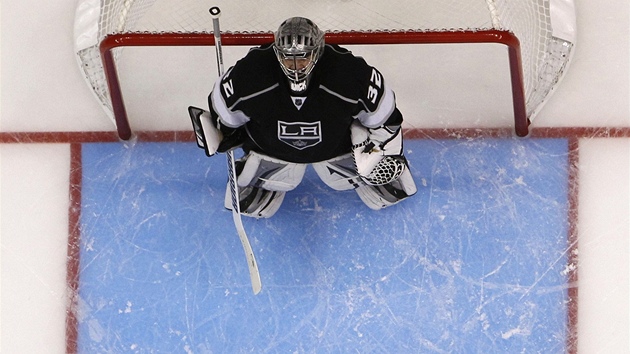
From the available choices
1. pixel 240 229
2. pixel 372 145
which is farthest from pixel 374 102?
pixel 240 229

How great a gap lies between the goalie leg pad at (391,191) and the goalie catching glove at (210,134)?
733 millimetres

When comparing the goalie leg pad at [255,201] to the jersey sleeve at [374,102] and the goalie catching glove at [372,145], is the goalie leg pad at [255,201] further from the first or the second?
the jersey sleeve at [374,102]

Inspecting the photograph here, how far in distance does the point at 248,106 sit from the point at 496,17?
1.46 m

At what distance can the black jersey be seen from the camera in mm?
2898

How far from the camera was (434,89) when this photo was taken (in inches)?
151

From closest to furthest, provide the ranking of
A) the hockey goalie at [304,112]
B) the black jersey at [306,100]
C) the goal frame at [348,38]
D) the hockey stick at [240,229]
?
the hockey goalie at [304,112], the black jersey at [306,100], the goal frame at [348,38], the hockey stick at [240,229]

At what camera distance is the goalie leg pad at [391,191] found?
356 centimetres

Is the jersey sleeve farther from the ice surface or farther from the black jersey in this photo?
the ice surface

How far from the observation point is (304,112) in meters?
2.94

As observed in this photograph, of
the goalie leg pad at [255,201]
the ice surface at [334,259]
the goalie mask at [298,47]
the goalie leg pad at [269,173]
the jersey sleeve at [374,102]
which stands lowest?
the ice surface at [334,259]

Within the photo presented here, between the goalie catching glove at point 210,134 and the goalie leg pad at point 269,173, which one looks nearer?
the goalie catching glove at point 210,134

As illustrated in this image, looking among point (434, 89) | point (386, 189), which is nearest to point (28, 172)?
point (386, 189)

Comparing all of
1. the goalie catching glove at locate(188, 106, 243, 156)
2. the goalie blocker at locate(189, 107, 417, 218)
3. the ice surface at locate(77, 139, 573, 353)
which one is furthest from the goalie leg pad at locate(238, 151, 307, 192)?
the ice surface at locate(77, 139, 573, 353)

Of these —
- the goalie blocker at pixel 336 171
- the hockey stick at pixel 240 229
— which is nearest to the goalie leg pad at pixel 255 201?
the goalie blocker at pixel 336 171
